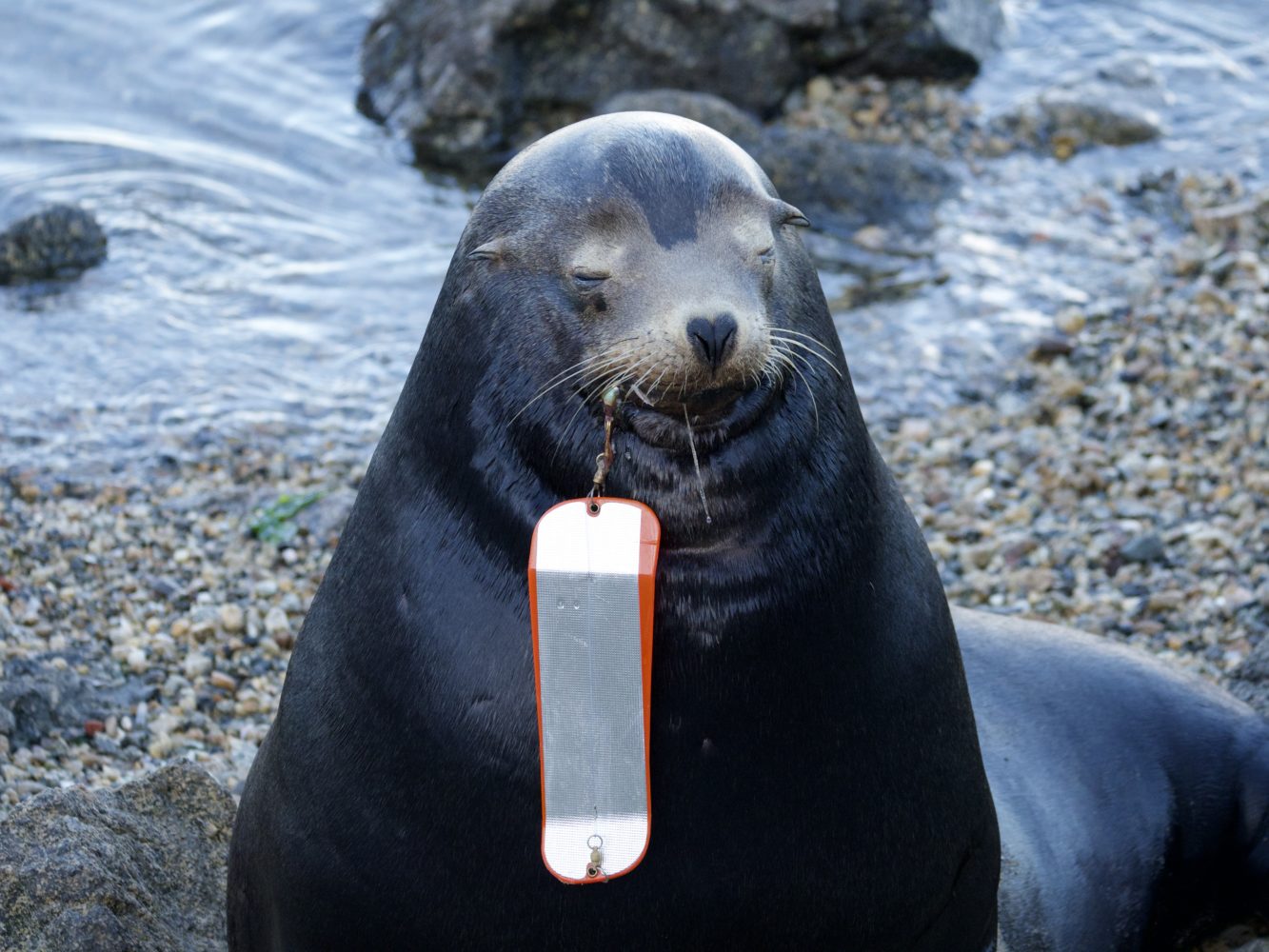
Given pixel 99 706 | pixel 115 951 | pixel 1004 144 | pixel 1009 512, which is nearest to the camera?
pixel 115 951

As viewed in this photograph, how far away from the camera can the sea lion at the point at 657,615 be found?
2.80 meters

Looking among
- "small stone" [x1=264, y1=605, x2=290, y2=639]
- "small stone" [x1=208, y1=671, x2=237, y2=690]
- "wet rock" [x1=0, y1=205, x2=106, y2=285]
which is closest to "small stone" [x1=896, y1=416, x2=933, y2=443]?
"small stone" [x1=264, y1=605, x2=290, y2=639]

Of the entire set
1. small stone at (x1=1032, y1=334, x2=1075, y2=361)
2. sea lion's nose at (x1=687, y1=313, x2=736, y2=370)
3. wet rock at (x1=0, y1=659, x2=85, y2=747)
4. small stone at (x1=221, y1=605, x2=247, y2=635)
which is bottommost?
small stone at (x1=221, y1=605, x2=247, y2=635)

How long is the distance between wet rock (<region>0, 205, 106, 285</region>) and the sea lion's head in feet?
21.7

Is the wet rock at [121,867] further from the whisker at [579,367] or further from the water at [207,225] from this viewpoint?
the water at [207,225]

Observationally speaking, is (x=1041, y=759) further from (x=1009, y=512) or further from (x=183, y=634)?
(x=183, y=634)

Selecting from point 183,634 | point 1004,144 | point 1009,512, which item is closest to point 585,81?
point 1004,144

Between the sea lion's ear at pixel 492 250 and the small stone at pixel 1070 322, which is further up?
the sea lion's ear at pixel 492 250

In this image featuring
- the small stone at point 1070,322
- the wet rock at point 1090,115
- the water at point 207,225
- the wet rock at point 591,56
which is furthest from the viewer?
the wet rock at point 591,56

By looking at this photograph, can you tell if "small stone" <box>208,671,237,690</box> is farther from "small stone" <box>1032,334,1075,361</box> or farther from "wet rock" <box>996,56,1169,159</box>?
"wet rock" <box>996,56,1169,159</box>

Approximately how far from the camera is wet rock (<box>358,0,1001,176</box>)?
1095 centimetres

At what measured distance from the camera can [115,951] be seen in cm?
353

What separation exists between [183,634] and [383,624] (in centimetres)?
299

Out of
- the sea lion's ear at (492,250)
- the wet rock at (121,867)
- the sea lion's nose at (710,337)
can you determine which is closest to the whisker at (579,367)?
the sea lion's nose at (710,337)
